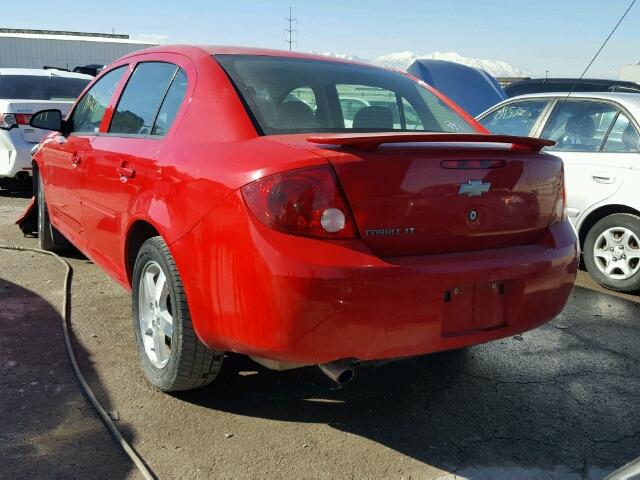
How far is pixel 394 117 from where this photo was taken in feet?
10.8

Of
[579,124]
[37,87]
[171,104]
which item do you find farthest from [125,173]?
[37,87]

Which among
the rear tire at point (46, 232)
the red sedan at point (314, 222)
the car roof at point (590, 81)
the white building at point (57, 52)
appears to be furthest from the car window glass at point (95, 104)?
the white building at point (57, 52)

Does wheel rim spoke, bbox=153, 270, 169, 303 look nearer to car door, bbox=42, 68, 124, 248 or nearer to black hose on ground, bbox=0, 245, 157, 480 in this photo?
black hose on ground, bbox=0, 245, 157, 480

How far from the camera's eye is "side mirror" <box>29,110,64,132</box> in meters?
4.35

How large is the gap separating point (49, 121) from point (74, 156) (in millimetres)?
528

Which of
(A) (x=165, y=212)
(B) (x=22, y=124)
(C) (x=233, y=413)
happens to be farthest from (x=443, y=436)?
(B) (x=22, y=124)

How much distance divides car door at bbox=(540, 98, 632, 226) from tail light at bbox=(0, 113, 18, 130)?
20.0 feet

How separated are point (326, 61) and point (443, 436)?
2.05 metres

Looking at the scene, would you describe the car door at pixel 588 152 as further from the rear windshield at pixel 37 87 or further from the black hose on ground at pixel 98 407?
the rear windshield at pixel 37 87

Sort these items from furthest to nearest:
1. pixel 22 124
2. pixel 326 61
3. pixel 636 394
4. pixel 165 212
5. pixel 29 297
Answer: pixel 22 124, pixel 29 297, pixel 326 61, pixel 636 394, pixel 165 212

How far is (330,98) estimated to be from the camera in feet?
10.5

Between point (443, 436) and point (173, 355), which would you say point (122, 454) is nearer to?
point (173, 355)

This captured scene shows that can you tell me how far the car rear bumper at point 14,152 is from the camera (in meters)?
7.55

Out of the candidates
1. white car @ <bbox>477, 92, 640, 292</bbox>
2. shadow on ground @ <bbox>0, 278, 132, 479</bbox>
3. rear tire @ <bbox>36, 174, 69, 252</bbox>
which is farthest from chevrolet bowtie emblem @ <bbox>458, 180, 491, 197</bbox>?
rear tire @ <bbox>36, 174, 69, 252</bbox>
